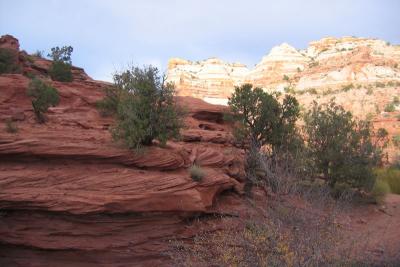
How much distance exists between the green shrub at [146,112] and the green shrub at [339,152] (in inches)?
254

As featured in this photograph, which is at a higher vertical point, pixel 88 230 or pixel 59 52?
pixel 59 52

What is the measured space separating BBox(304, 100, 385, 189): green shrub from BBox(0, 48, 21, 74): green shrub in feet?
43.9

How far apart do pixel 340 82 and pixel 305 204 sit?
151 feet

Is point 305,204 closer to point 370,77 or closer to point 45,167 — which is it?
point 45,167

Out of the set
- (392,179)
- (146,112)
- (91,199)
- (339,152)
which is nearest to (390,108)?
(392,179)

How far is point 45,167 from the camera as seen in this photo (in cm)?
831

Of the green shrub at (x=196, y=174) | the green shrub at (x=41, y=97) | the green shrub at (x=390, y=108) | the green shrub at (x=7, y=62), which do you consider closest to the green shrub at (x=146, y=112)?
the green shrub at (x=196, y=174)

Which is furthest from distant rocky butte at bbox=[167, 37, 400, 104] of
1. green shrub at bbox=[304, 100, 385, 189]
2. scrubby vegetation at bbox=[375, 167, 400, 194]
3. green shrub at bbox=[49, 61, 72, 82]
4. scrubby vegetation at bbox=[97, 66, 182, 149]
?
scrubby vegetation at bbox=[97, 66, 182, 149]

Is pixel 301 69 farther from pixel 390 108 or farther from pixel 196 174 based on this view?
pixel 196 174

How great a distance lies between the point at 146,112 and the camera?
31.6 feet

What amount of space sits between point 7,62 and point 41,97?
290 inches

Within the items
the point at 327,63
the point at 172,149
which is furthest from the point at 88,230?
the point at 327,63

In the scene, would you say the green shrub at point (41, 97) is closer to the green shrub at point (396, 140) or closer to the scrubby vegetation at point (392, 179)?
the scrubby vegetation at point (392, 179)

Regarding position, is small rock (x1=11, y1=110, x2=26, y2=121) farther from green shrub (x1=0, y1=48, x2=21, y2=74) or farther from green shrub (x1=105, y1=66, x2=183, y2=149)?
green shrub (x1=0, y1=48, x2=21, y2=74)
